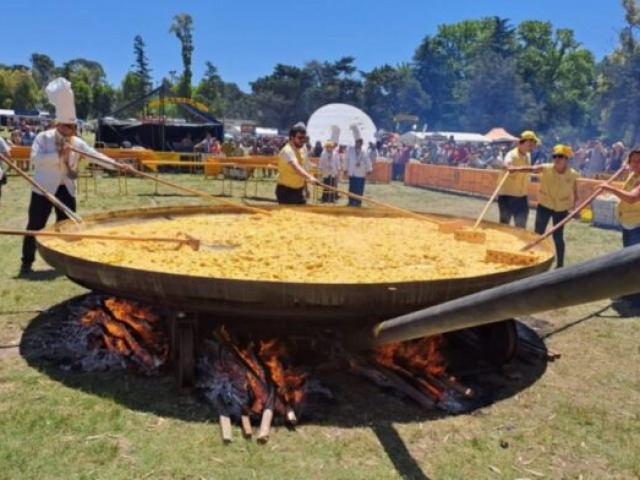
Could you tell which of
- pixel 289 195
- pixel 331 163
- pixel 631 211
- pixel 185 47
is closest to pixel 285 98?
pixel 185 47

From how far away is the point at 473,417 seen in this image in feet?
12.0

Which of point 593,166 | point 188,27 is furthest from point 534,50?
point 593,166

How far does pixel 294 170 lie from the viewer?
723 cm

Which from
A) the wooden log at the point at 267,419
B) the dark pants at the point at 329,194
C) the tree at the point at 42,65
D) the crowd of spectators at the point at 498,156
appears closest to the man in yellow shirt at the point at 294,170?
the wooden log at the point at 267,419

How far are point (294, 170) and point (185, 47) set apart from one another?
67.2 m

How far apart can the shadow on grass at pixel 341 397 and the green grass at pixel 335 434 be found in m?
0.01

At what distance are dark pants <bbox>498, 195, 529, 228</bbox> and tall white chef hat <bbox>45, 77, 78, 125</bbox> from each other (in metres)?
5.41

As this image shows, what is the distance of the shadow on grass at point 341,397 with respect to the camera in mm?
3479

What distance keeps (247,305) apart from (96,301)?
2185 millimetres

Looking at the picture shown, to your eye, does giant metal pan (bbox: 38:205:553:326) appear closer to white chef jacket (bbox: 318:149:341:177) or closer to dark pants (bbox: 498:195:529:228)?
dark pants (bbox: 498:195:529:228)

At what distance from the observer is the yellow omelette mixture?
4047 mm

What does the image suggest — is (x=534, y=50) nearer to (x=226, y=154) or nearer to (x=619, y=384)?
(x=226, y=154)

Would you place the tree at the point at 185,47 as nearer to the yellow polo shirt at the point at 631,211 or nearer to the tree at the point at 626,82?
the tree at the point at 626,82

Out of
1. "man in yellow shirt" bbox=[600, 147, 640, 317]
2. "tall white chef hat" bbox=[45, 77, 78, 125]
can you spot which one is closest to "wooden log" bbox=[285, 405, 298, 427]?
"man in yellow shirt" bbox=[600, 147, 640, 317]
